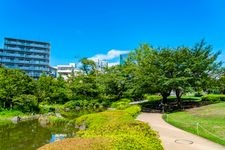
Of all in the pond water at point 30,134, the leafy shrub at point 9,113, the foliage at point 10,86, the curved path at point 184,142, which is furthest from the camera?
the foliage at point 10,86

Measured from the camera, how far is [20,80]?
124 feet

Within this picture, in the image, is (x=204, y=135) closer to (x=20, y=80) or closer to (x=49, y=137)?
(x=49, y=137)

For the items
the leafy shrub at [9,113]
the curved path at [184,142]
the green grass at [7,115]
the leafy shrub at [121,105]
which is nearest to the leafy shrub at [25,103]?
the leafy shrub at [9,113]

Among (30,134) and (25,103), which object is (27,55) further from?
(30,134)

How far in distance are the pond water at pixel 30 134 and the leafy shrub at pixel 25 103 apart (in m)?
6.28

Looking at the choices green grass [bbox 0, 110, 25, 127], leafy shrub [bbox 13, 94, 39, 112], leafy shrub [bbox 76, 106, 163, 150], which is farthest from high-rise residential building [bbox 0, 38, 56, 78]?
leafy shrub [bbox 76, 106, 163, 150]

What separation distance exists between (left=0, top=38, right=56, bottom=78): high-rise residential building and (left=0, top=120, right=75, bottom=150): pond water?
9290 cm

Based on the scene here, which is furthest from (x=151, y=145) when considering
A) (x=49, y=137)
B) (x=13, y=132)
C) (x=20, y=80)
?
(x=20, y=80)

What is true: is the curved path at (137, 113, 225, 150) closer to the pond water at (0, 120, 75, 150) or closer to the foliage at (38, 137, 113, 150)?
the foliage at (38, 137, 113, 150)

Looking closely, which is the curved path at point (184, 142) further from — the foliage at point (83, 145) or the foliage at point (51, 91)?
the foliage at point (51, 91)

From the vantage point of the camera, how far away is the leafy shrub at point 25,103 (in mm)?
35875

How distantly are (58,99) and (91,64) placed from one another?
25.6 ft

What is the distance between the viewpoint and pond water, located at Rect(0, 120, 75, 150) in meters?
19.3

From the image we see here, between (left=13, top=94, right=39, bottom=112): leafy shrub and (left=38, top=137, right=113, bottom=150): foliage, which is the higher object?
(left=13, top=94, right=39, bottom=112): leafy shrub
